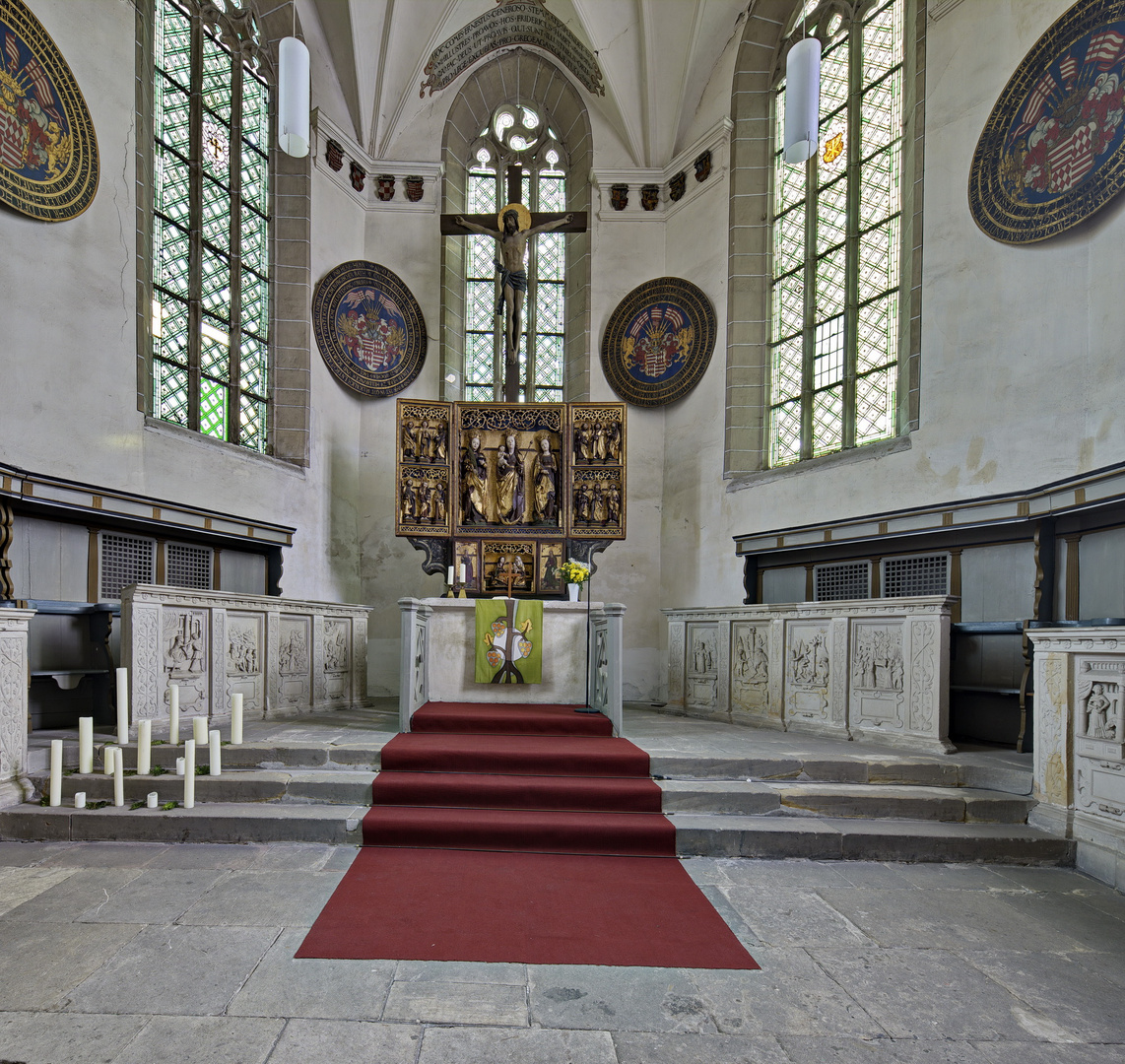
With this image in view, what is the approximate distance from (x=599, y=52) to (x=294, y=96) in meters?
8.03

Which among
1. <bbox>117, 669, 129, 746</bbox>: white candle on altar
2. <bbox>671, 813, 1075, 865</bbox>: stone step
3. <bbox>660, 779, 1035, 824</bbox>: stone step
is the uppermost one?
<bbox>117, 669, 129, 746</bbox>: white candle on altar

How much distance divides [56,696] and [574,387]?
8.45m

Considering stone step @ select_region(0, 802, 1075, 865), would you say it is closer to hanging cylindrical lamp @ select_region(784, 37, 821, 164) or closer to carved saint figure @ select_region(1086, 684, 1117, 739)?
carved saint figure @ select_region(1086, 684, 1117, 739)

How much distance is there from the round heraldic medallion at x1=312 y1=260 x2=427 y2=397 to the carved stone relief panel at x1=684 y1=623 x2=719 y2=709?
637cm

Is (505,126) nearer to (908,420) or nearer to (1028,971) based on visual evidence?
(908,420)

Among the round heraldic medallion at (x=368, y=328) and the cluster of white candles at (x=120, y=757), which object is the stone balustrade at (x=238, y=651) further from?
the round heraldic medallion at (x=368, y=328)

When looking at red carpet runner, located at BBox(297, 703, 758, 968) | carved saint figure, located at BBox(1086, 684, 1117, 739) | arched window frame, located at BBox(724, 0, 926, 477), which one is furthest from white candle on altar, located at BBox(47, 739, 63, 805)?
arched window frame, located at BBox(724, 0, 926, 477)

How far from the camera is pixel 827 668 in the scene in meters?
6.90

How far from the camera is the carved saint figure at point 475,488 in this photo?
364 inches

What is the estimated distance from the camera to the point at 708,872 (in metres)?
4.19

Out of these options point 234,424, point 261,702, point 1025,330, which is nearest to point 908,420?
point 1025,330

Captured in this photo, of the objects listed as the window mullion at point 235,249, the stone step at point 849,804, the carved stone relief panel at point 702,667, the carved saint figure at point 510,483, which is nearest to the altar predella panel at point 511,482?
the carved saint figure at point 510,483

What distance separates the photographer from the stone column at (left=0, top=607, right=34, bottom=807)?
4727mm

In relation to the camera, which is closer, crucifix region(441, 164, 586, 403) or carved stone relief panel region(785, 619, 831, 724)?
carved stone relief panel region(785, 619, 831, 724)
